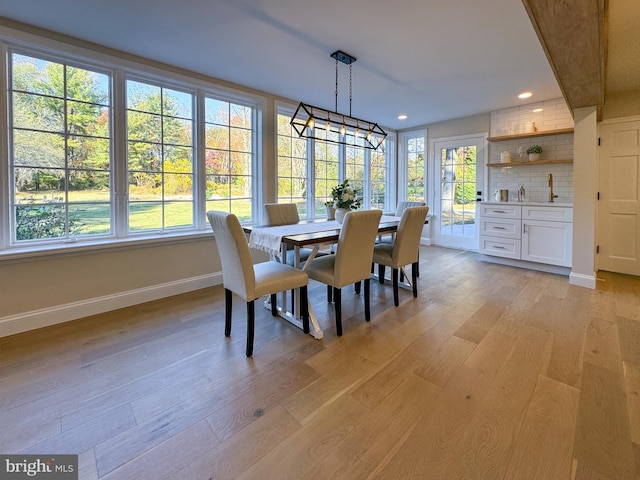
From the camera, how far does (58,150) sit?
2637 millimetres

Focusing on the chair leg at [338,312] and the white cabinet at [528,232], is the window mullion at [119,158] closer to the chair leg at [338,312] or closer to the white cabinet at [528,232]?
the chair leg at [338,312]

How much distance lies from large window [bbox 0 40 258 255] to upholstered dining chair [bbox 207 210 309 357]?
1404 millimetres

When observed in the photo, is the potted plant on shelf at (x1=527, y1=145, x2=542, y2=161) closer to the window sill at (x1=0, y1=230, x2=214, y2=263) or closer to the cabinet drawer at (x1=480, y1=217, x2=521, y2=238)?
the cabinet drawer at (x1=480, y1=217, x2=521, y2=238)

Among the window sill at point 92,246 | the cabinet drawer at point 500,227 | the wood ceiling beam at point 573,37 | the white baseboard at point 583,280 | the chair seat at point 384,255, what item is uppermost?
the wood ceiling beam at point 573,37

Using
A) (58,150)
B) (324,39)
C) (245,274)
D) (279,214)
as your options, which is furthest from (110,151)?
(324,39)

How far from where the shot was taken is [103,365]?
6.49 feet

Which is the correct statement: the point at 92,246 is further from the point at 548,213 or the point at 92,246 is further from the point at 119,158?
the point at 548,213

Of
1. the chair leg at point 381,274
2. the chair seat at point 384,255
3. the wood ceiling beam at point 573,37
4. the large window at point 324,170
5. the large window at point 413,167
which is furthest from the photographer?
the large window at point 413,167

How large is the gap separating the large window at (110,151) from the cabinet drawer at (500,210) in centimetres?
356

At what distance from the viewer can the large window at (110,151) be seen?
2.50 m

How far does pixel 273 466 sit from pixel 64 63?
11.2 feet

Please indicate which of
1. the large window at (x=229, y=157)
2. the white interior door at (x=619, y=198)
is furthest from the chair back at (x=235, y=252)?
the white interior door at (x=619, y=198)

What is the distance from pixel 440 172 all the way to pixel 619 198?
8.19 feet

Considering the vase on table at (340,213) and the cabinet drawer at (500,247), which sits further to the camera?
the cabinet drawer at (500,247)
